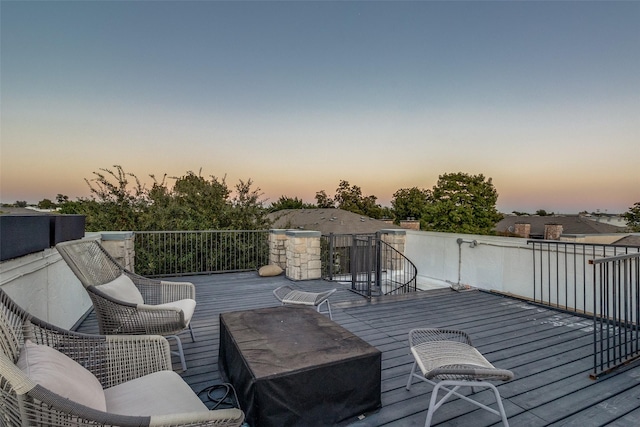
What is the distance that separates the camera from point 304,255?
20.6ft

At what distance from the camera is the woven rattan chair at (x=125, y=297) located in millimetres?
2488

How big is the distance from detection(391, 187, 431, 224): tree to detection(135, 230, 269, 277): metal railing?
37.1 m

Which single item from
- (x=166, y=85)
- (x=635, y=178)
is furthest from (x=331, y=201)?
(x=166, y=85)

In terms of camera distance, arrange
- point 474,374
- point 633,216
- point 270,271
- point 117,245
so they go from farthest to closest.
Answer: point 633,216 < point 270,271 < point 117,245 < point 474,374

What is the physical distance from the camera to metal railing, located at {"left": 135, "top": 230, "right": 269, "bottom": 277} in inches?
268

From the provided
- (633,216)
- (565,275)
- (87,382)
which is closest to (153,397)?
(87,382)

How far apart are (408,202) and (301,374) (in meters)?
43.8

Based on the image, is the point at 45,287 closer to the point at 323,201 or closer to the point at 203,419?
the point at 203,419

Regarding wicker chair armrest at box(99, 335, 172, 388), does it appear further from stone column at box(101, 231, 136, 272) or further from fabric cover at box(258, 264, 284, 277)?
fabric cover at box(258, 264, 284, 277)

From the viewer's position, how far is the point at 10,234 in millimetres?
2107

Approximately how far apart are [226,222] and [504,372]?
7.85m

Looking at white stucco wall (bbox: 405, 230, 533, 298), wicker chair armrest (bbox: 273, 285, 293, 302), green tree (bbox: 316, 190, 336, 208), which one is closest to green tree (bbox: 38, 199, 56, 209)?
wicker chair armrest (bbox: 273, 285, 293, 302)

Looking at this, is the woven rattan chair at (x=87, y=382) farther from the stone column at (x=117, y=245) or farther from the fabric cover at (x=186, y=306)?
the stone column at (x=117, y=245)

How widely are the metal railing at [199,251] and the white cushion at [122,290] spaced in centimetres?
375
